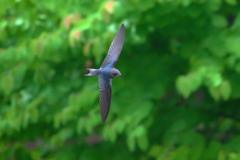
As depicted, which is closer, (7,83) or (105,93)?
(105,93)

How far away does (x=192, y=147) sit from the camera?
7.04 m

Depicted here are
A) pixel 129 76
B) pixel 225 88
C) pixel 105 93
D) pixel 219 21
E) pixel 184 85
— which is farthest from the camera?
pixel 129 76

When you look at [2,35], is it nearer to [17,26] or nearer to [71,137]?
[17,26]

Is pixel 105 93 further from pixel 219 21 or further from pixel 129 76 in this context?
pixel 129 76

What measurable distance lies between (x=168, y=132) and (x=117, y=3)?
169 cm

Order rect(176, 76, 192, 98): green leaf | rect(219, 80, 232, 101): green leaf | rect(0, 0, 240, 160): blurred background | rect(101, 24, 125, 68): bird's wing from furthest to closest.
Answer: rect(0, 0, 240, 160): blurred background < rect(219, 80, 232, 101): green leaf < rect(176, 76, 192, 98): green leaf < rect(101, 24, 125, 68): bird's wing

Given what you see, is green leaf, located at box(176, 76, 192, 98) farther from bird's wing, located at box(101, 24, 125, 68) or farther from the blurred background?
bird's wing, located at box(101, 24, 125, 68)

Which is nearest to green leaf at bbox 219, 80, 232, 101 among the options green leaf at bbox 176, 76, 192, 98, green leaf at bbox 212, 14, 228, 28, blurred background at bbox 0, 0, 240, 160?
blurred background at bbox 0, 0, 240, 160

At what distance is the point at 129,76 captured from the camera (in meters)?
7.11

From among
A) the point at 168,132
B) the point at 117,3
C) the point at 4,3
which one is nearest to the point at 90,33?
A: the point at 117,3

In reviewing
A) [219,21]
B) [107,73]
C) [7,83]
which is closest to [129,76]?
[219,21]

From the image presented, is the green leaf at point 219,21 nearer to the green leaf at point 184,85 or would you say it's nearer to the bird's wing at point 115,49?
the green leaf at point 184,85

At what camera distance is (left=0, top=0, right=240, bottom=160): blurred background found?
6.41 meters

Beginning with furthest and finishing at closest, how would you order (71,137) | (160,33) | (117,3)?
(71,137), (160,33), (117,3)
